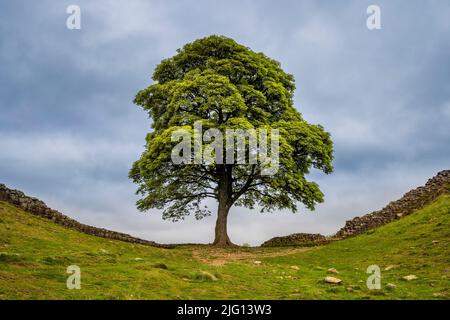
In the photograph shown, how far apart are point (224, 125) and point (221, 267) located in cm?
1295

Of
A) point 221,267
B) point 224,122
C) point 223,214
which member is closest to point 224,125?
point 224,122

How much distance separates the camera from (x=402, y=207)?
112 ft

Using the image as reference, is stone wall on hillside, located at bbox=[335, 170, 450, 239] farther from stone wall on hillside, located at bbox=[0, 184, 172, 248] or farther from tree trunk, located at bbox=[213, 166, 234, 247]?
stone wall on hillside, located at bbox=[0, 184, 172, 248]

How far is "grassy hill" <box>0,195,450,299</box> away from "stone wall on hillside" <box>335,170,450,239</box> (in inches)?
90.5

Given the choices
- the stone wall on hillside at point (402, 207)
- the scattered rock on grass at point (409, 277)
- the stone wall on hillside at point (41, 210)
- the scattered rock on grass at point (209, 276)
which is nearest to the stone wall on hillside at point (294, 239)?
the stone wall on hillside at point (402, 207)

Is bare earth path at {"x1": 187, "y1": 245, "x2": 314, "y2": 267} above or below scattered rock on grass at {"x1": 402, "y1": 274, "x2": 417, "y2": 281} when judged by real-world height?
above

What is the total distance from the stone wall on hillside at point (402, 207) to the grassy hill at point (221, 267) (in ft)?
7.54

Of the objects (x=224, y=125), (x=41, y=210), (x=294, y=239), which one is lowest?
(x=294, y=239)

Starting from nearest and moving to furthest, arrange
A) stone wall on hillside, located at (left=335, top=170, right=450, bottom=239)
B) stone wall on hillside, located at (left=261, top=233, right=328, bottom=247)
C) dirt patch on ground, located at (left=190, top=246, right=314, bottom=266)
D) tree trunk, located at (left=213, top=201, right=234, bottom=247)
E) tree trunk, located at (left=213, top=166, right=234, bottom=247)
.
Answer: dirt patch on ground, located at (left=190, top=246, right=314, bottom=266) → stone wall on hillside, located at (left=335, top=170, right=450, bottom=239) → tree trunk, located at (left=213, top=201, right=234, bottom=247) → tree trunk, located at (left=213, top=166, right=234, bottom=247) → stone wall on hillside, located at (left=261, top=233, right=328, bottom=247)

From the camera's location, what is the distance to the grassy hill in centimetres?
1321

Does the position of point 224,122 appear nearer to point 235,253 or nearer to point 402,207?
point 235,253

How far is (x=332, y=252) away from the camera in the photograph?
27.4 m

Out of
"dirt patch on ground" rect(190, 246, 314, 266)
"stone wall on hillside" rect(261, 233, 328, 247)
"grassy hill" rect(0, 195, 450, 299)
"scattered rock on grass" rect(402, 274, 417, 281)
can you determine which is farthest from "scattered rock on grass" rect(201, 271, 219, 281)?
"stone wall on hillside" rect(261, 233, 328, 247)
